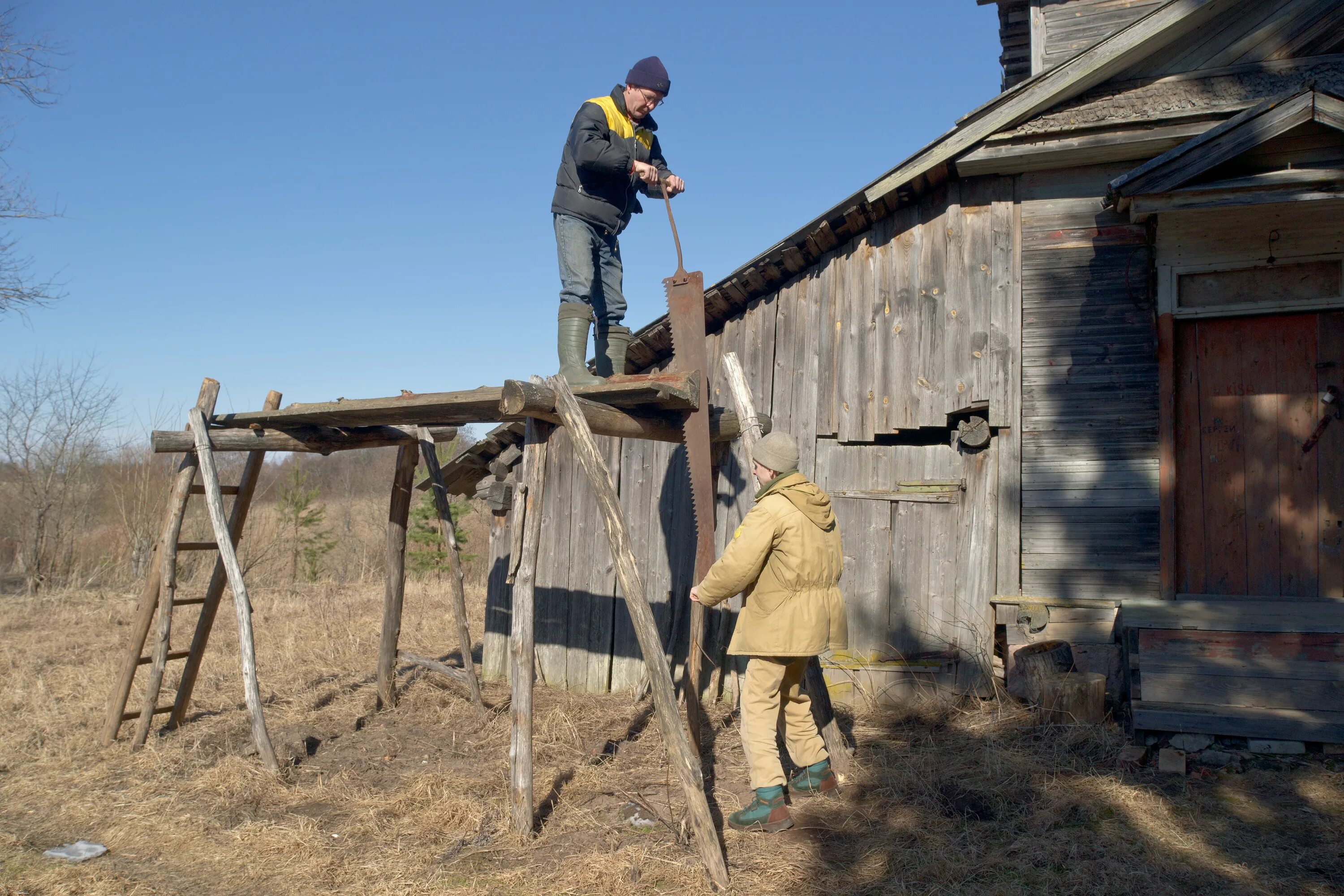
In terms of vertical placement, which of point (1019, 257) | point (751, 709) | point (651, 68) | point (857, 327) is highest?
point (651, 68)

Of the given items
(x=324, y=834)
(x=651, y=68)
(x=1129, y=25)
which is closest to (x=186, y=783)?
(x=324, y=834)

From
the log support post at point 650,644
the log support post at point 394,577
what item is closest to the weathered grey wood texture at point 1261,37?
the log support post at point 650,644

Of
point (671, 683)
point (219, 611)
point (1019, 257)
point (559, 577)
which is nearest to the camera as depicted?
point (671, 683)

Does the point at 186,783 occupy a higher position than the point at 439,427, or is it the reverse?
the point at 439,427

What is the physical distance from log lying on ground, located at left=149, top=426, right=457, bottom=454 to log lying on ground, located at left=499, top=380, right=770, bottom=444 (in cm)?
213

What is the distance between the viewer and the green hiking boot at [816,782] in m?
5.06

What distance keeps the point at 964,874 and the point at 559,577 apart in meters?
5.21

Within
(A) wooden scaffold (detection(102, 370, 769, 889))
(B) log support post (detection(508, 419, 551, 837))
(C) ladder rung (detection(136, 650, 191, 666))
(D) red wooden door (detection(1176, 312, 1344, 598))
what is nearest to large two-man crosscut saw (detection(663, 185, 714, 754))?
(A) wooden scaffold (detection(102, 370, 769, 889))

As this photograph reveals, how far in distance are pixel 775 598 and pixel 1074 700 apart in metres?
2.57

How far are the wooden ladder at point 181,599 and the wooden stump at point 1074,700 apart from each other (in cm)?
542

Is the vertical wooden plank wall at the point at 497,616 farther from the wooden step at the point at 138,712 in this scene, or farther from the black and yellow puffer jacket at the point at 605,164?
the black and yellow puffer jacket at the point at 605,164

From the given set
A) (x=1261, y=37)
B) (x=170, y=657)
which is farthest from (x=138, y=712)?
(x=1261, y=37)

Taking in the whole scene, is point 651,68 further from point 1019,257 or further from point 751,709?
point 751,709

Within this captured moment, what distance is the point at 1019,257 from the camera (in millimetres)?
6934
